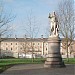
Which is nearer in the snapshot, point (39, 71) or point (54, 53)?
point (39, 71)

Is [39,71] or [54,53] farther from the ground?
[54,53]

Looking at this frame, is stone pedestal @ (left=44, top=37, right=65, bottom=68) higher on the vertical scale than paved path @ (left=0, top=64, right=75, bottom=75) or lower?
higher

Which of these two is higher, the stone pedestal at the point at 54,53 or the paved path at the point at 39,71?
the stone pedestal at the point at 54,53

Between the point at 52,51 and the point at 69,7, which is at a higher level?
the point at 69,7

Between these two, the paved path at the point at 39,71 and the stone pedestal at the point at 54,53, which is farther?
the stone pedestal at the point at 54,53

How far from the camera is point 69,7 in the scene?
5288 cm

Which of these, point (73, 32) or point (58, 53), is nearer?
point (58, 53)

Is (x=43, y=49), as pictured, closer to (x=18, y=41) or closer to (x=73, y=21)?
(x=18, y=41)

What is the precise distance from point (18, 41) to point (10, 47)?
633cm

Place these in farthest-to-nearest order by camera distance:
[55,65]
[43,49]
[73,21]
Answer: [43,49]
[73,21]
[55,65]

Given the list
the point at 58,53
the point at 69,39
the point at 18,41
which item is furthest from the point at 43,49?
the point at 58,53

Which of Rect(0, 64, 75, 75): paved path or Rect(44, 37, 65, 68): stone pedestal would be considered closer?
Rect(0, 64, 75, 75): paved path

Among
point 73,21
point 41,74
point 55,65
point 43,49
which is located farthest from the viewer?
→ point 43,49

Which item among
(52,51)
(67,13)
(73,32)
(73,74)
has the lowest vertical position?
(73,74)
